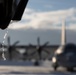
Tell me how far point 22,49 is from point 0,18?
5967 cm

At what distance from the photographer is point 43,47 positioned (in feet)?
183

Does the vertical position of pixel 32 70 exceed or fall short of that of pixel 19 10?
it falls short

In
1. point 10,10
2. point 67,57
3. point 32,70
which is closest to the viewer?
point 10,10

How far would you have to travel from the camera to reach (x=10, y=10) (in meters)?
2.24

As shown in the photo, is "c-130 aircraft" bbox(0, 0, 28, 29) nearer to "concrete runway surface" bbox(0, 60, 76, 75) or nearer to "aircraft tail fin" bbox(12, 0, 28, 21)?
"aircraft tail fin" bbox(12, 0, 28, 21)

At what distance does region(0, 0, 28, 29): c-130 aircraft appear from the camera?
221 centimetres

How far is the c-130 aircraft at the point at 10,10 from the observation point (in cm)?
221

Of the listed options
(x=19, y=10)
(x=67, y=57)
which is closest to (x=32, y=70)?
(x=67, y=57)

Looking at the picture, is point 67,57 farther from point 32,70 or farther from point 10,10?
point 10,10

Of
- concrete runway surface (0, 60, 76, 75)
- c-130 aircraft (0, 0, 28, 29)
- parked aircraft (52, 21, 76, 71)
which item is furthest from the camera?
parked aircraft (52, 21, 76, 71)

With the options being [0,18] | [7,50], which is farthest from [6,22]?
[7,50]

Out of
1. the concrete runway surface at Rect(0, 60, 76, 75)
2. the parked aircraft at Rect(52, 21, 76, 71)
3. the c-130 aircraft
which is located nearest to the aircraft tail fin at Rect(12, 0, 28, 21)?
the c-130 aircraft

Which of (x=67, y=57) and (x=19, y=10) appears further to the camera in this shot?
(x=67, y=57)

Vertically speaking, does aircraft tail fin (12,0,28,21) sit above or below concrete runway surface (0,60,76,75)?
above
